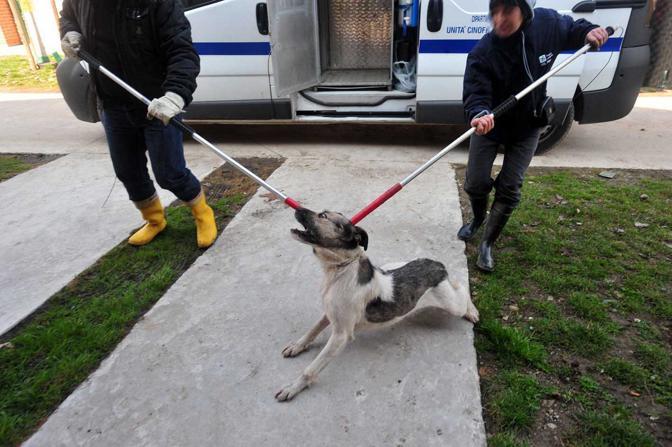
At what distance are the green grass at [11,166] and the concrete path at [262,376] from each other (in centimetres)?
383

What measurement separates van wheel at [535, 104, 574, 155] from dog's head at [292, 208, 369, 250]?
180 inches

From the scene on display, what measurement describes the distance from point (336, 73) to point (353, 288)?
6.25 meters

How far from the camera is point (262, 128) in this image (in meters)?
7.34

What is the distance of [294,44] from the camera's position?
5902mm

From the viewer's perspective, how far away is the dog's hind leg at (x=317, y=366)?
7.33 feet

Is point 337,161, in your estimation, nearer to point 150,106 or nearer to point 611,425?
point 150,106

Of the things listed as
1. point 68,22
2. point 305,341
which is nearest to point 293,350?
point 305,341

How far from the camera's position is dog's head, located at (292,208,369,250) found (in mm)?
2041

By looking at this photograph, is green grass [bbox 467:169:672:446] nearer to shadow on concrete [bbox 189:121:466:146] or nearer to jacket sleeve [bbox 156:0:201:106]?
jacket sleeve [bbox 156:0:201:106]

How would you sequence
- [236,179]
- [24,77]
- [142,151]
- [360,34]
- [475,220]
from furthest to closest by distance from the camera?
[24,77]
[360,34]
[236,179]
[475,220]
[142,151]

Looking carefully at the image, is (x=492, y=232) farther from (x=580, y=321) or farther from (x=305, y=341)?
(x=305, y=341)

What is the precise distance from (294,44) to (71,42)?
10.9 ft

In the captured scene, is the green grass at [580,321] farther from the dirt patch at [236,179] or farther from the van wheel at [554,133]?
the dirt patch at [236,179]

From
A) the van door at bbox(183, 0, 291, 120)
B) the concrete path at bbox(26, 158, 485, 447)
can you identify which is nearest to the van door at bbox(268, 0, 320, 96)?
the van door at bbox(183, 0, 291, 120)
